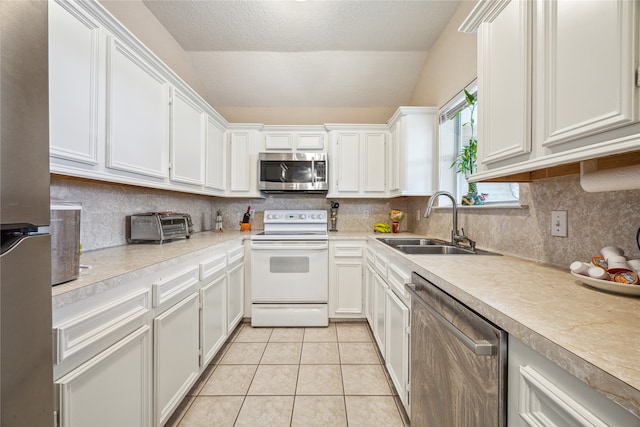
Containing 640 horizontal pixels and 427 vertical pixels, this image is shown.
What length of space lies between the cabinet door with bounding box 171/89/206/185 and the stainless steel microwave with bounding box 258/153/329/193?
0.72 meters

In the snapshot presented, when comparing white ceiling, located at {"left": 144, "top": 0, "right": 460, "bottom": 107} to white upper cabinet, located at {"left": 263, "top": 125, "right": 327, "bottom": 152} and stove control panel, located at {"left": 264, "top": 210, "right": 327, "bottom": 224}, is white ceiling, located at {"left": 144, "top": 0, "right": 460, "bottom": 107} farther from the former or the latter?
stove control panel, located at {"left": 264, "top": 210, "right": 327, "bottom": 224}

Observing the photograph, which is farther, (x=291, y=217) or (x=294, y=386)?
(x=291, y=217)

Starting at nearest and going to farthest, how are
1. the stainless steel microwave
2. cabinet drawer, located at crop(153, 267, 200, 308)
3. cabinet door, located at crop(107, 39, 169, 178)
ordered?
cabinet drawer, located at crop(153, 267, 200, 308), cabinet door, located at crop(107, 39, 169, 178), the stainless steel microwave

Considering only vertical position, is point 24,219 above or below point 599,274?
above

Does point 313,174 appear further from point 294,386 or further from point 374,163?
point 294,386

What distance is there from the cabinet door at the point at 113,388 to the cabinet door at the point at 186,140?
1.24 metres

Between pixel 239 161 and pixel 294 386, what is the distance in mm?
2324

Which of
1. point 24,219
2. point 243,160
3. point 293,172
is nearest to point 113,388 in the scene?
point 24,219

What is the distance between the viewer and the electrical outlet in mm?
1142

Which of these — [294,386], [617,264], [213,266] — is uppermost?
[617,264]

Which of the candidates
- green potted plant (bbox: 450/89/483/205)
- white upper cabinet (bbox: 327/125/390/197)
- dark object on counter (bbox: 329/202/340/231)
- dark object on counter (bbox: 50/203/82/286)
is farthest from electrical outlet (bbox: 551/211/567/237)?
dark object on counter (bbox: 329/202/340/231)

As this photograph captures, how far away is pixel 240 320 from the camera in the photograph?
2.57 metres

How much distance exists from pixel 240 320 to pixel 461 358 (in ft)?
7.34

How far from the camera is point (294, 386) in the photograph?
171 cm
